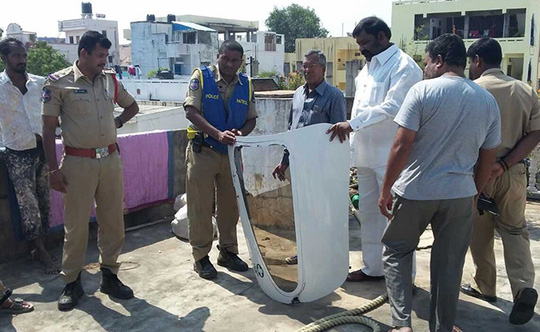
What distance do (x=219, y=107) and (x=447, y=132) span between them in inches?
73.2

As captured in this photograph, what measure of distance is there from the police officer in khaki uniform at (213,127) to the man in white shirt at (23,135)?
126 cm

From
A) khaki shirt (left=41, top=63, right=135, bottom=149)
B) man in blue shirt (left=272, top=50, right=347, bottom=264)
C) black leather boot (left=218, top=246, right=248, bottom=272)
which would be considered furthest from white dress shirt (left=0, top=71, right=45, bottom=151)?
man in blue shirt (left=272, top=50, right=347, bottom=264)

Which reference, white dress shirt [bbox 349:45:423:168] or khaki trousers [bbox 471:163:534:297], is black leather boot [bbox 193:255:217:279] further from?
khaki trousers [bbox 471:163:534:297]

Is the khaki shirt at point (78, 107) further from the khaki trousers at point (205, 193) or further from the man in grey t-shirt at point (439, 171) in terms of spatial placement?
the man in grey t-shirt at point (439, 171)

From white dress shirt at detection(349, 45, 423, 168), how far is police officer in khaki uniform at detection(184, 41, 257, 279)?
0.94 metres

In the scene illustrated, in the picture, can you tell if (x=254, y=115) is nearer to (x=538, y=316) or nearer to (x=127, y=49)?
(x=538, y=316)

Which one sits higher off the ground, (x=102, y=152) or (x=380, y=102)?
(x=380, y=102)

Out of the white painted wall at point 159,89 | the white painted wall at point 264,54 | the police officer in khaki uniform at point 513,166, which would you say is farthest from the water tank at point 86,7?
the police officer in khaki uniform at point 513,166

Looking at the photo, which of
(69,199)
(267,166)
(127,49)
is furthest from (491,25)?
(127,49)

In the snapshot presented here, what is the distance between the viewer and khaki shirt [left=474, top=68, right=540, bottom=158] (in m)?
3.21

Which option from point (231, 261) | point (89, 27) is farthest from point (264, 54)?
point (231, 261)

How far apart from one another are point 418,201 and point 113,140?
2211 mm

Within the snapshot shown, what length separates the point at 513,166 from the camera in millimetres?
3256

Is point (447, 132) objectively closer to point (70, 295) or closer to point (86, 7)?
point (70, 295)
